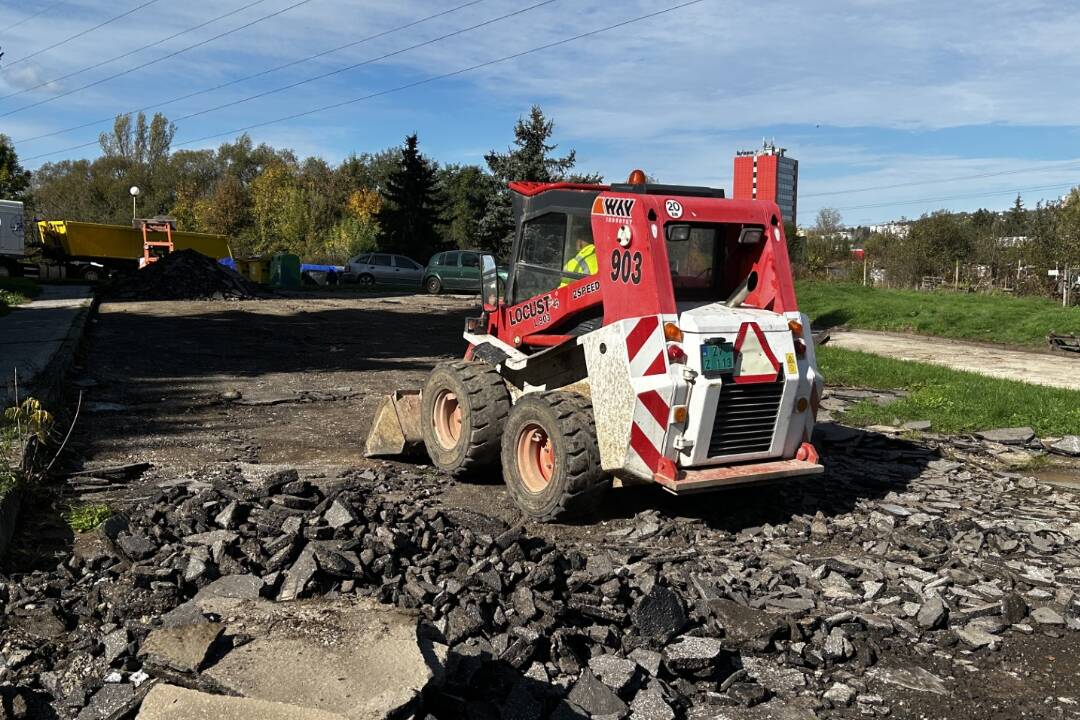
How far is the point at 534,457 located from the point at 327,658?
Result: 10.8ft

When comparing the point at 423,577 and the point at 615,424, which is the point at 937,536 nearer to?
the point at 615,424

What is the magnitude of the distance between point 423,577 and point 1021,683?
2.94 metres

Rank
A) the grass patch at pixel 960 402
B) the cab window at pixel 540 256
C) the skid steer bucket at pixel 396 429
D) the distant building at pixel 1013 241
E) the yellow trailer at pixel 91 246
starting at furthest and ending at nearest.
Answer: the yellow trailer at pixel 91 246, the distant building at pixel 1013 241, the grass patch at pixel 960 402, the skid steer bucket at pixel 396 429, the cab window at pixel 540 256

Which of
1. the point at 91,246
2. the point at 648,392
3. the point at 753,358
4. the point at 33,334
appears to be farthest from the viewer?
the point at 91,246

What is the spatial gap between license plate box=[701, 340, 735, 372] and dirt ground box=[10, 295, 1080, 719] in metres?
1.29

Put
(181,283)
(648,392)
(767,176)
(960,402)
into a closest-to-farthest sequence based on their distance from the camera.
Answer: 1. (648,392)
2. (960,402)
3. (767,176)
4. (181,283)

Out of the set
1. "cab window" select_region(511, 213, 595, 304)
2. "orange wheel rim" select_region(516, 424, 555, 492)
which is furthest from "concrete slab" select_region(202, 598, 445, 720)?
"cab window" select_region(511, 213, 595, 304)

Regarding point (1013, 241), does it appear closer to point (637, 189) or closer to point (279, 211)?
point (637, 189)

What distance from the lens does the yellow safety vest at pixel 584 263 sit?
6664 mm

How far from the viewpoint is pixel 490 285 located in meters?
7.82

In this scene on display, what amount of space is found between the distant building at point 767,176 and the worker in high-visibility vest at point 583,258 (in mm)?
2504

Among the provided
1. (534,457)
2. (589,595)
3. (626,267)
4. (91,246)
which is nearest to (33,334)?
(534,457)

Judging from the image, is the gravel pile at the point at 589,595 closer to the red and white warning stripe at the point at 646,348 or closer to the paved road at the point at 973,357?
the red and white warning stripe at the point at 646,348

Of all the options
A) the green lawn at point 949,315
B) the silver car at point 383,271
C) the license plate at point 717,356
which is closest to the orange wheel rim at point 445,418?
the license plate at point 717,356
